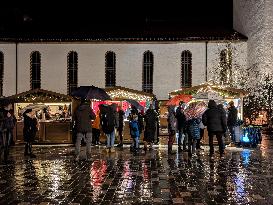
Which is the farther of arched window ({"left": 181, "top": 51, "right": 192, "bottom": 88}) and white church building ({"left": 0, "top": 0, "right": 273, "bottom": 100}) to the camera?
arched window ({"left": 181, "top": 51, "right": 192, "bottom": 88})

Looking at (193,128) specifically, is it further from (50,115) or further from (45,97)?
(45,97)

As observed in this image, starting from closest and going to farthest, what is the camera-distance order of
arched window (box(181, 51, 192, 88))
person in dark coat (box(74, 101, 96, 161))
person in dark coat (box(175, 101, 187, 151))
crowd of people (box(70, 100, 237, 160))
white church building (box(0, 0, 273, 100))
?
person in dark coat (box(74, 101, 96, 161)), crowd of people (box(70, 100, 237, 160)), person in dark coat (box(175, 101, 187, 151)), white church building (box(0, 0, 273, 100)), arched window (box(181, 51, 192, 88))

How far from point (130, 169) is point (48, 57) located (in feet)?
94.1

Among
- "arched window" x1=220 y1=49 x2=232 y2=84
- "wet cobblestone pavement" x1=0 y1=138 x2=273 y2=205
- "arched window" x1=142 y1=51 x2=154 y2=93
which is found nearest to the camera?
"wet cobblestone pavement" x1=0 y1=138 x2=273 y2=205

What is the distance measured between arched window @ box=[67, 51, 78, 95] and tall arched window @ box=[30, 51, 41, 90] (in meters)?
2.30

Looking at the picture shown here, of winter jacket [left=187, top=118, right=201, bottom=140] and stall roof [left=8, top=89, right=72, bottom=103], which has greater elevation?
stall roof [left=8, top=89, right=72, bottom=103]

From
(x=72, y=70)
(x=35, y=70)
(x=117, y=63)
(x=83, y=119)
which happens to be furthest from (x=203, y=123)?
(x=35, y=70)

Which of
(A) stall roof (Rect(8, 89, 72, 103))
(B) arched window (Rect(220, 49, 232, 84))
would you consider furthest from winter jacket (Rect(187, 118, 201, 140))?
(B) arched window (Rect(220, 49, 232, 84))

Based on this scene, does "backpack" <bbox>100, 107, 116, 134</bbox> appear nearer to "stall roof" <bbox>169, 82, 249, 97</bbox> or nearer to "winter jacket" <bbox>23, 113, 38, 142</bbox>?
"winter jacket" <bbox>23, 113, 38, 142</bbox>

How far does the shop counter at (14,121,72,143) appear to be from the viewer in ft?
85.0

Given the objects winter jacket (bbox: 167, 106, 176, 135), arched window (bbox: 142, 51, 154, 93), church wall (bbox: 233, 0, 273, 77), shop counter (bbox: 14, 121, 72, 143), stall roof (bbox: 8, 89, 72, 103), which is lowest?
shop counter (bbox: 14, 121, 72, 143)

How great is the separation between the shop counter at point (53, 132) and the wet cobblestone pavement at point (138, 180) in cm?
802

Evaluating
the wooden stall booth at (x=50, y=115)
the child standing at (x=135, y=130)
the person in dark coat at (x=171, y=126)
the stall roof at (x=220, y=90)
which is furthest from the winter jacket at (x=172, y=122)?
the wooden stall booth at (x=50, y=115)

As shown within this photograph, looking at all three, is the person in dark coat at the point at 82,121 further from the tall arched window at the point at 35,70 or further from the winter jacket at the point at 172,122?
the tall arched window at the point at 35,70
